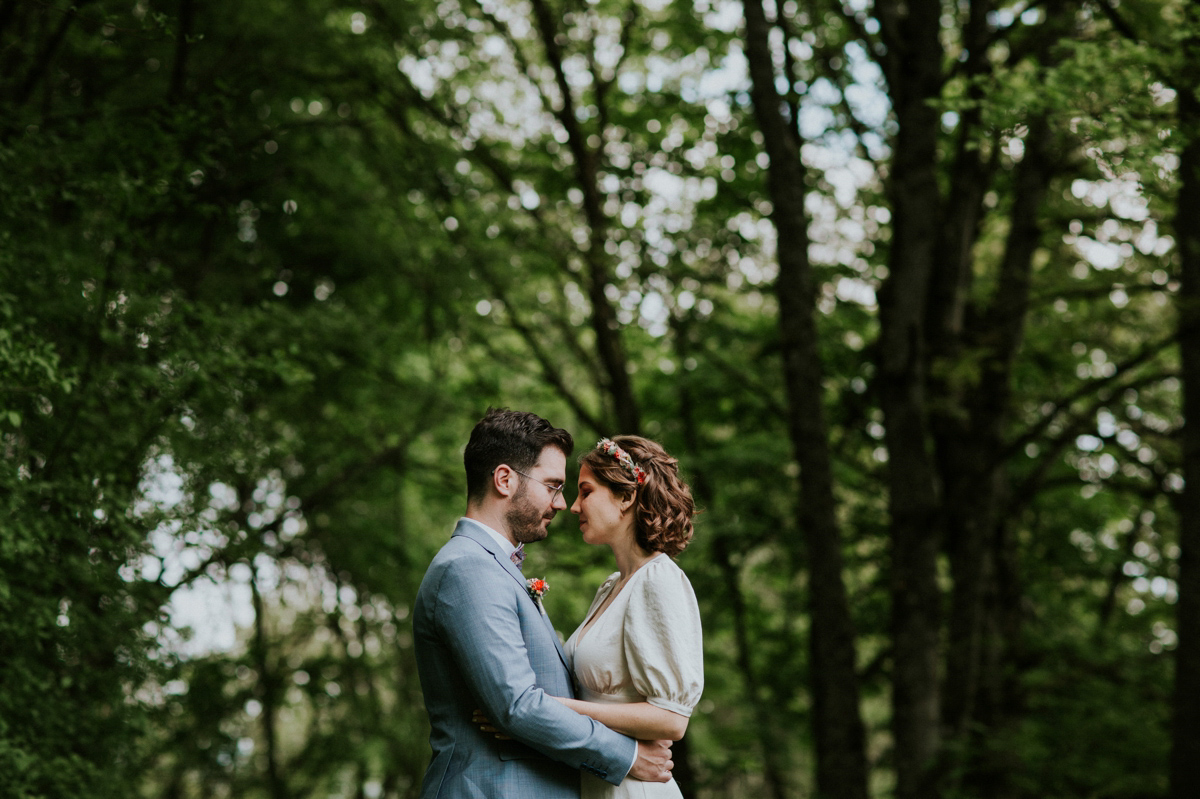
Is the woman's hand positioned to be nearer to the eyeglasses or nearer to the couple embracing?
the couple embracing

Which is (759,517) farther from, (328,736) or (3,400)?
(3,400)

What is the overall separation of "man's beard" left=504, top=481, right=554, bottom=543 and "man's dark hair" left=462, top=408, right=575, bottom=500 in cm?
10

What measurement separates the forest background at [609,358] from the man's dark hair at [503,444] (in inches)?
81.9

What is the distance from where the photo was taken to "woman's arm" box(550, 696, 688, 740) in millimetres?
3055

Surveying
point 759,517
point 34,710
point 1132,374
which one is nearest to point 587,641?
point 34,710

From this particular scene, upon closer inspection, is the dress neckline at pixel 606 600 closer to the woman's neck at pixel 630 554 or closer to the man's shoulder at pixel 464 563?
the woman's neck at pixel 630 554

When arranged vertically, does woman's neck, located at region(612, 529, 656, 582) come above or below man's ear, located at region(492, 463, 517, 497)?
below

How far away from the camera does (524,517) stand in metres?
3.22

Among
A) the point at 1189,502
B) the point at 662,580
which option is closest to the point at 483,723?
the point at 662,580

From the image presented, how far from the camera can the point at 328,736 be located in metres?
11.5

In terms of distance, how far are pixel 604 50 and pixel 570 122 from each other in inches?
61.1

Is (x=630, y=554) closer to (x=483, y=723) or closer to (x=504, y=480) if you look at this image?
(x=504, y=480)

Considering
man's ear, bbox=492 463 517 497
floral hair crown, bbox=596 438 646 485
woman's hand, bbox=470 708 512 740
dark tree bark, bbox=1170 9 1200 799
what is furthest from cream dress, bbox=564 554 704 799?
dark tree bark, bbox=1170 9 1200 799

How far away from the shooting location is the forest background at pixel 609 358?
539cm
